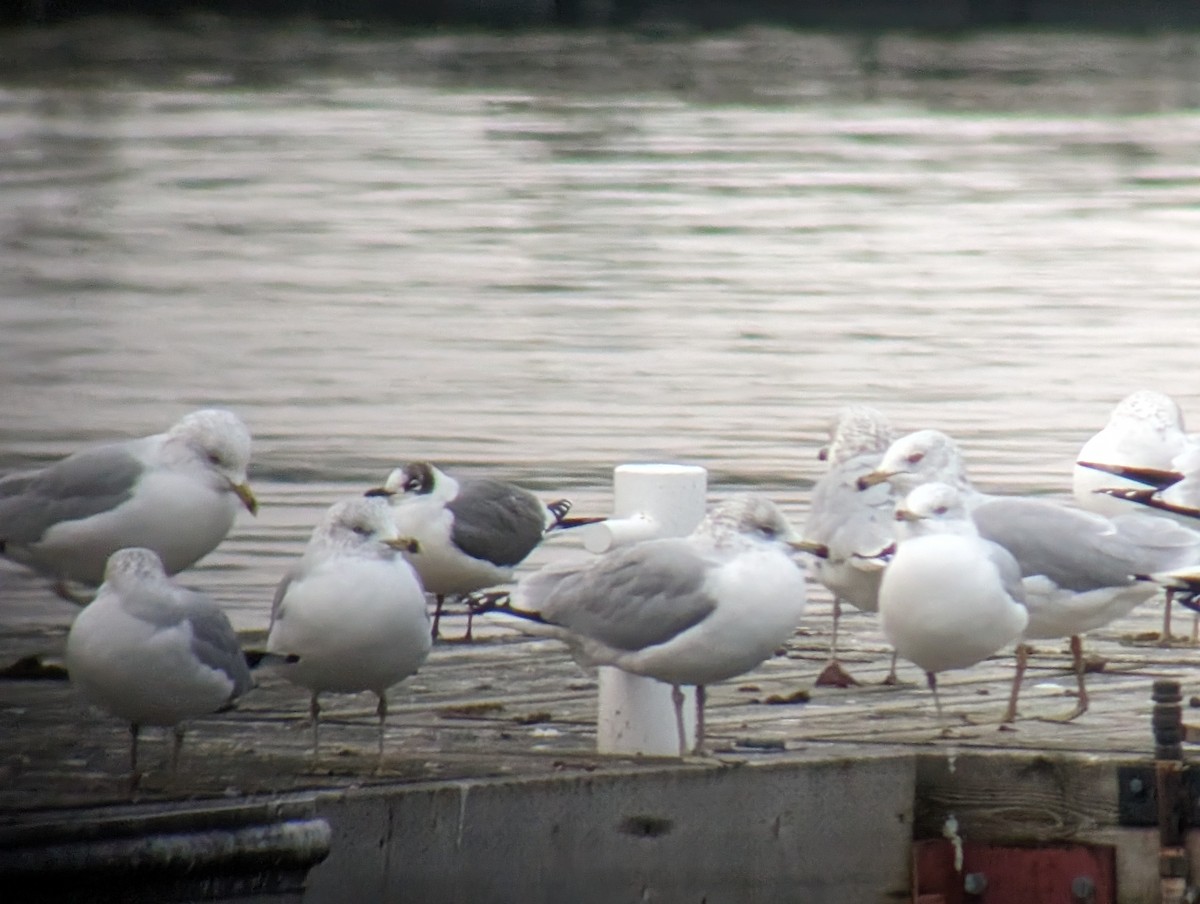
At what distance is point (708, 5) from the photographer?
43938 millimetres

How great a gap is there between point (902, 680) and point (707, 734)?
1113 millimetres

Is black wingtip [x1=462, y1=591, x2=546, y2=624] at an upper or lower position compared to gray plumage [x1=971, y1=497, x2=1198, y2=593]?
lower

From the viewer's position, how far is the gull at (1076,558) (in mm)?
6359

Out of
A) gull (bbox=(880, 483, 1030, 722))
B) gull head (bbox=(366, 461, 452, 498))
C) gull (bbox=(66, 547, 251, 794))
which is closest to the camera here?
gull (bbox=(66, 547, 251, 794))

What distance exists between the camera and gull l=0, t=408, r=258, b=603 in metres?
6.72

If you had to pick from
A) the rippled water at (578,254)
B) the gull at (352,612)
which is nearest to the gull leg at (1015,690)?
the gull at (352,612)

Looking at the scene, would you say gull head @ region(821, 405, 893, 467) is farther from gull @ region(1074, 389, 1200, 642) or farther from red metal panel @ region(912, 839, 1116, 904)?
red metal panel @ region(912, 839, 1116, 904)

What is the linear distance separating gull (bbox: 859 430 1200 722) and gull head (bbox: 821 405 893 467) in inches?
41.9

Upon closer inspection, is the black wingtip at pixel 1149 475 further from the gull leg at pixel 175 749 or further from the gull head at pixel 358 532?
the gull leg at pixel 175 749

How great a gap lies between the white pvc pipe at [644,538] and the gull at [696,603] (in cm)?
8

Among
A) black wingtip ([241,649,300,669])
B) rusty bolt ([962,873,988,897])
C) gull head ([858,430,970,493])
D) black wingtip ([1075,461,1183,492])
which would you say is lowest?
rusty bolt ([962,873,988,897])

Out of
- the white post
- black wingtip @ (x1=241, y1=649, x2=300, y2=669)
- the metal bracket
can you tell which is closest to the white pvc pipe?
the white post

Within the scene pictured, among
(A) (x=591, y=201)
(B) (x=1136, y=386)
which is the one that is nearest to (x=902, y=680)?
(B) (x=1136, y=386)

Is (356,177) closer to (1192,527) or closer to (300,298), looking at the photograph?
(300,298)
